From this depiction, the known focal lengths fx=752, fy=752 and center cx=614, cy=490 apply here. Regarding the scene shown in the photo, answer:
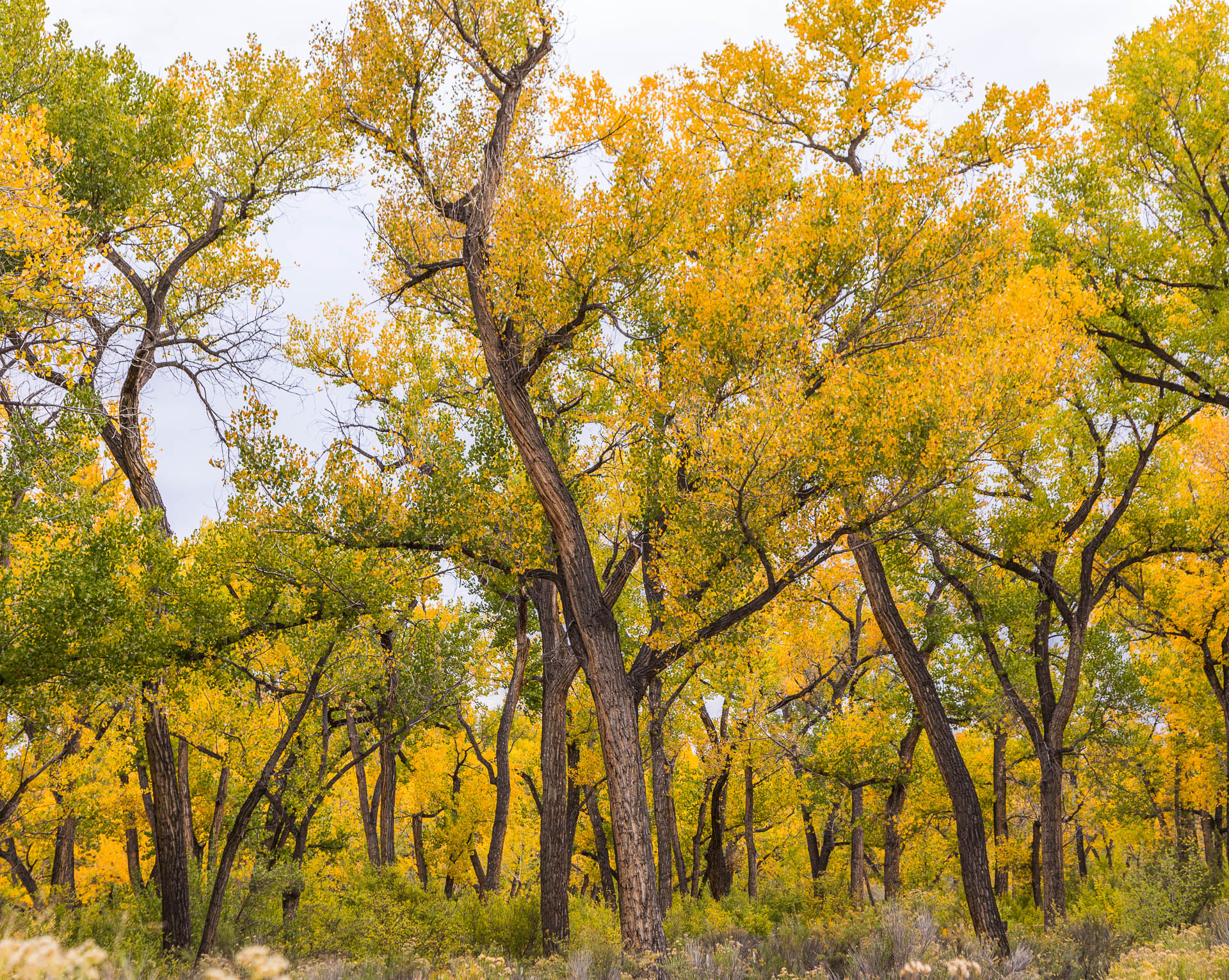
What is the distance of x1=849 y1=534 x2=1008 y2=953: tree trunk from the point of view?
8898mm

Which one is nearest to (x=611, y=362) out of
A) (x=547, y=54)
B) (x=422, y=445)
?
(x=422, y=445)

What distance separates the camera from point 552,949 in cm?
1077

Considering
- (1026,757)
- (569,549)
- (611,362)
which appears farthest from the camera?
(1026,757)

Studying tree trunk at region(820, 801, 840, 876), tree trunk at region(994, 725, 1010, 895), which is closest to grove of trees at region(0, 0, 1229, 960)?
tree trunk at region(994, 725, 1010, 895)

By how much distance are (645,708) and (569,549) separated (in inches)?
327

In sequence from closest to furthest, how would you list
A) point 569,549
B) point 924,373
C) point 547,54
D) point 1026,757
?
point 924,373 → point 569,549 → point 547,54 → point 1026,757

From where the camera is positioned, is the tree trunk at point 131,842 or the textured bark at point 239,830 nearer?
the textured bark at point 239,830

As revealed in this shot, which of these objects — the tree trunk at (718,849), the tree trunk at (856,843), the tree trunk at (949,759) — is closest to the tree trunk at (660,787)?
the tree trunk at (718,849)

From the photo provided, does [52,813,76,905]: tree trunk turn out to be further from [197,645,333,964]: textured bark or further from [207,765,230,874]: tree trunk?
[197,645,333,964]: textured bark

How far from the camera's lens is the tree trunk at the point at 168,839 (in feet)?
33.7

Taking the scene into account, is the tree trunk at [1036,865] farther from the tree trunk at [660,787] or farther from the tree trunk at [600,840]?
the tree trunk at [600,840]

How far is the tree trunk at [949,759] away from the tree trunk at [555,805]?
442 centimetres

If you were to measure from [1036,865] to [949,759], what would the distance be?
1708cm

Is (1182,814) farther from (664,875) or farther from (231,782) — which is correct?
(231,782)
